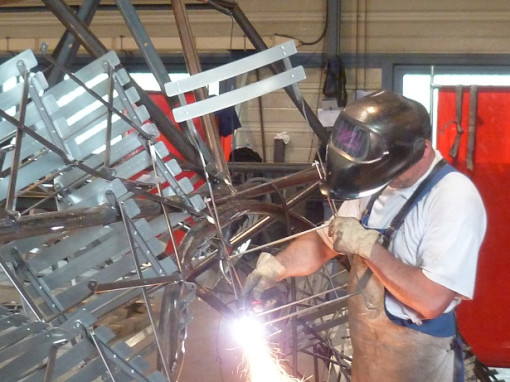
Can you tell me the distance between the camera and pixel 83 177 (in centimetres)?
242

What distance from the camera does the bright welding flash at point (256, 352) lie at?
2.55m

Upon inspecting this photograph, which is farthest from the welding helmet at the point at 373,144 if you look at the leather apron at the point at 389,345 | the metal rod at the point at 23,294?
the metal rod at the point at 23,294

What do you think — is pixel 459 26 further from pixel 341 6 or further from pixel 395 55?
pixel 341 6

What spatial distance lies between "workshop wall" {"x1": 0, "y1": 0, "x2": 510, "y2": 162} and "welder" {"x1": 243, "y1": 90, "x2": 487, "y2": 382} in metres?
3.66

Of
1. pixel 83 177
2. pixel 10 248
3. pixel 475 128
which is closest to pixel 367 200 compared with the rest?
pixel 83 177

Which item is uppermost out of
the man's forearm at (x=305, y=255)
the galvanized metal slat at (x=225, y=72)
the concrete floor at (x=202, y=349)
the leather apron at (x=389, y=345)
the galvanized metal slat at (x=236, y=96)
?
the galvanized metal slat at (x=225, y=72)

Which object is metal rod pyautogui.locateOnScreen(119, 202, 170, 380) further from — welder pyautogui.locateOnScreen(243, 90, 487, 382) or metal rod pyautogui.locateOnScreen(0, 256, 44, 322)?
welder pyautogui.locateOnScreen(243, 90, 487, 382)

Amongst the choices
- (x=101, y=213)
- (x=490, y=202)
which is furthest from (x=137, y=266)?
(x=490, y=202)

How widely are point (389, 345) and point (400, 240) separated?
0.38 m

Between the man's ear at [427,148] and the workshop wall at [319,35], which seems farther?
the workshop wall at [319,35]

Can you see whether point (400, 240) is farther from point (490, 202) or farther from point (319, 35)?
point (319, 35)

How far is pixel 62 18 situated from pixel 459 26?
4.47 metres

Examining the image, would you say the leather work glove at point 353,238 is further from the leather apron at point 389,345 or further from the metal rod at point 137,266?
the metal rod at point 137,266

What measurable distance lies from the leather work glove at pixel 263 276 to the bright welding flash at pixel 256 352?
A: 15 centimetres
